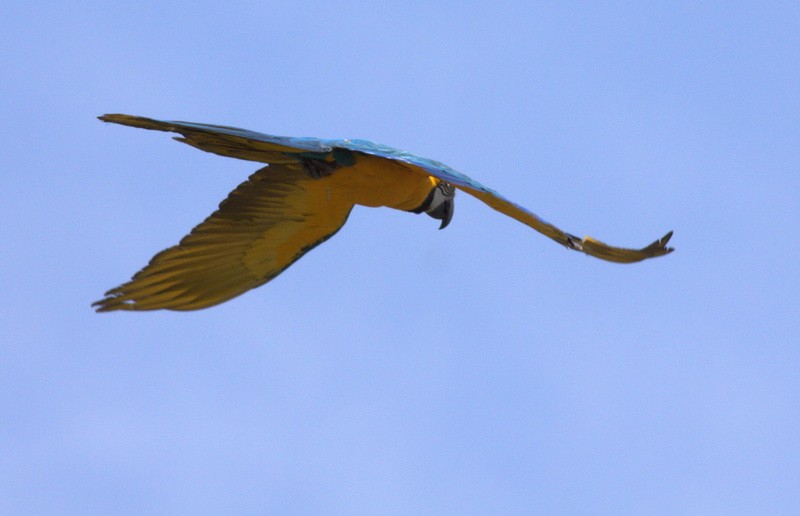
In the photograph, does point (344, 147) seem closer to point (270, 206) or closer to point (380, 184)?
point (380, 184)

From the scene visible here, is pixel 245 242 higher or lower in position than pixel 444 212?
lower

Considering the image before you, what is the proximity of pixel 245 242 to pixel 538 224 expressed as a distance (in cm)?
338

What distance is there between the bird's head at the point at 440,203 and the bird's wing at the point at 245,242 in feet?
2.60

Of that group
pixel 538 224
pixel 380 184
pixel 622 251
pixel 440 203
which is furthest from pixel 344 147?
pixel 622 251

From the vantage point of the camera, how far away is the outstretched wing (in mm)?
10328

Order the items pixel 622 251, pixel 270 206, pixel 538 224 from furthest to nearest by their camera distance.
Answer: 1. pixel 270 206
2. pixel 538 224
3. pixel 622 251

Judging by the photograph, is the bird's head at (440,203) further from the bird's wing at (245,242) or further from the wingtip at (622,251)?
the wingtip at (622,251)

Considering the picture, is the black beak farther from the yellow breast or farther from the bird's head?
the yellow breast

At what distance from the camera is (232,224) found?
1266cm

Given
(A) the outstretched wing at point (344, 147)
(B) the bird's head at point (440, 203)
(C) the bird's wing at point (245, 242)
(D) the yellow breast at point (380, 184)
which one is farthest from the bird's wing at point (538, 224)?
(C) the bird's wing at point (245, 242)

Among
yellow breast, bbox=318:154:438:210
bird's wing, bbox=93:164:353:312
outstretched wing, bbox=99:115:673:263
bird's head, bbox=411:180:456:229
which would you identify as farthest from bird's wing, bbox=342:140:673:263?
bird's wing, bbox=93:164:353:312

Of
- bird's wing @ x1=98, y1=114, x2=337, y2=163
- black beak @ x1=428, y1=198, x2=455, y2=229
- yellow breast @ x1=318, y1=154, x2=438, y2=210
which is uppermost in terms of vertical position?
bird's wing @ x1=98, y1=114, x2=337, y2=163

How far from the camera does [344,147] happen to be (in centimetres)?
1135

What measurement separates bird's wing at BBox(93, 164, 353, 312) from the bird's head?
2.60 feet
